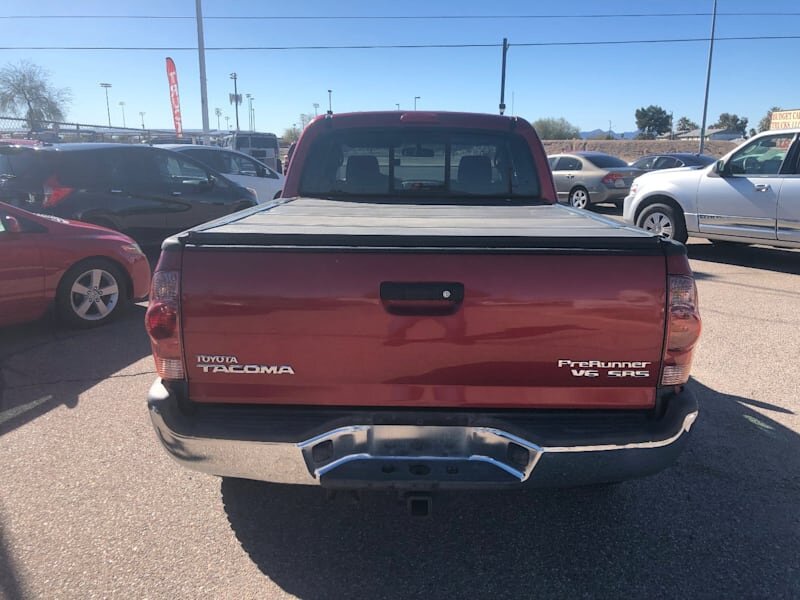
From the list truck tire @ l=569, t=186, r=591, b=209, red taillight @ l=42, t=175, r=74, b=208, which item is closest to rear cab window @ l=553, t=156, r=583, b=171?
truck tire @ l=569, t=186, r=591, b=209

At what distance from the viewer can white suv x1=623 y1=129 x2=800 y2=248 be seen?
8.74m

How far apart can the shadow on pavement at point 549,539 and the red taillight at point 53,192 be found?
6.00 metres

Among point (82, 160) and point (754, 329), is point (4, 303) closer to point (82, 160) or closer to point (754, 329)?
point (82, 160)

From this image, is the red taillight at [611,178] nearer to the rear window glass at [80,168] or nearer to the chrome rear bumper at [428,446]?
the rear window glass at [80,168]

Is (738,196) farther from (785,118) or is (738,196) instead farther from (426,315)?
(785,118)

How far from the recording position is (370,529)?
3.02 m

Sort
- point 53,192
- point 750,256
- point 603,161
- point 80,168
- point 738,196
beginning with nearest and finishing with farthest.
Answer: point 53,192 < point 80,168 < point 738,196 < point 750,256 < point 603,161

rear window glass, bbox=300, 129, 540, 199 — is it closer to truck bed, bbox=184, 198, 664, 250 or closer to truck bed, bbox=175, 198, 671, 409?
truck bed, bbox=184, 198, 664, 250

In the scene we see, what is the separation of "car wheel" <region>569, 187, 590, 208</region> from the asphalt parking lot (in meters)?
12.7

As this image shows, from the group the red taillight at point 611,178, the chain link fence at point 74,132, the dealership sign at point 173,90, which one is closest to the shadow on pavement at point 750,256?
the red taillight at point 611,178

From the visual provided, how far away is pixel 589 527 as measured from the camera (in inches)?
119

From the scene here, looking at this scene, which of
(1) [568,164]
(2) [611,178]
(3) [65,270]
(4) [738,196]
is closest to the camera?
(3) [65,270]

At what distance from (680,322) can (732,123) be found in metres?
117

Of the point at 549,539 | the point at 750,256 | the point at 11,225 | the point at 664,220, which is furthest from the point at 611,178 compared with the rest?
the point at 549,539
